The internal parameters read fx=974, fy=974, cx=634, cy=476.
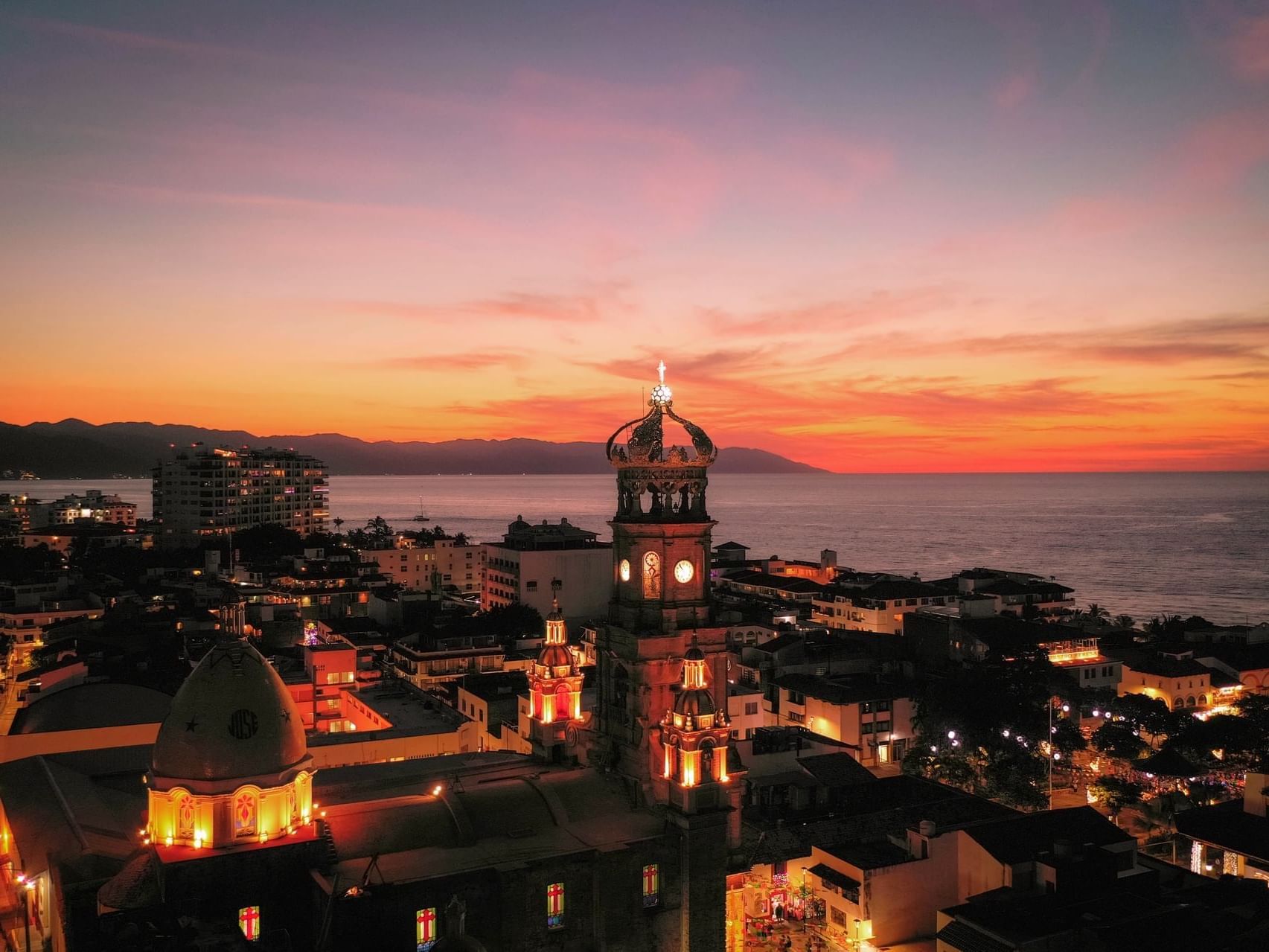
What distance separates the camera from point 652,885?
21.5 m

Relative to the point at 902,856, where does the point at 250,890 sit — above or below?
above

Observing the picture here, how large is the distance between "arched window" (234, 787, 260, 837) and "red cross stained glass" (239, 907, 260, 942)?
1.40m

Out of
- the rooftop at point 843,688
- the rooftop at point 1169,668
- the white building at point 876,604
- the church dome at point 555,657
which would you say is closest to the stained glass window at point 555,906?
the church dome at point 555,657

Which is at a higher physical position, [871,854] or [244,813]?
[244,813]

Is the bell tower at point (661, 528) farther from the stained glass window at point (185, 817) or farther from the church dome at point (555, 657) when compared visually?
the stained glass window at point (185, 817)

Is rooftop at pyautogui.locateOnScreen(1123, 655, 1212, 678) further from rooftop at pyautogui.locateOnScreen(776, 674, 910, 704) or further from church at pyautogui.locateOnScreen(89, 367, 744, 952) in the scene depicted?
church at pyautogui.locateOnScreen(89, 367, 744, 952)

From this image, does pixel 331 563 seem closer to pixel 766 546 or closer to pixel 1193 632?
pixel 1193 632

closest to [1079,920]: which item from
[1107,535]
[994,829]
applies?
[994,829]

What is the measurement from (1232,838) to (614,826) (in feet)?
67.9

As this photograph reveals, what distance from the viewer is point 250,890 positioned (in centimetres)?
1917

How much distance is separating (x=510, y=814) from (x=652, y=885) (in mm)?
3509

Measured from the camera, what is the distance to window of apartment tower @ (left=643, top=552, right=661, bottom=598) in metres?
24.1

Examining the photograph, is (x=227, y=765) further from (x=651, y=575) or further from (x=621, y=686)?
(x=651, y=575)

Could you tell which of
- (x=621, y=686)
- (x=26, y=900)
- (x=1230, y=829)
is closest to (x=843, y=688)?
(x=1230, y=829)
